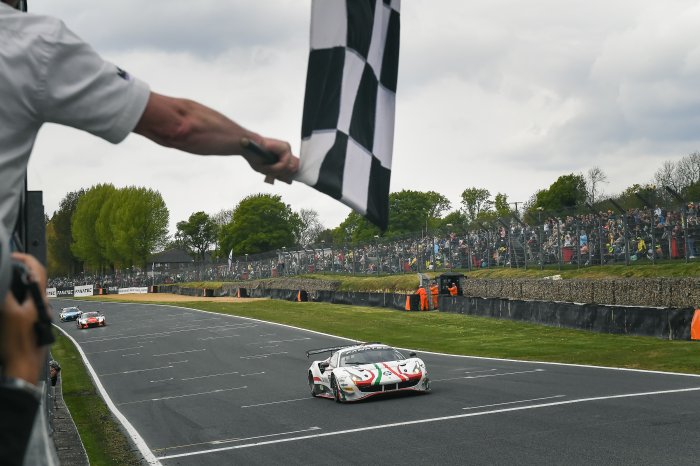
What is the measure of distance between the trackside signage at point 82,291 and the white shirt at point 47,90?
5262 inches

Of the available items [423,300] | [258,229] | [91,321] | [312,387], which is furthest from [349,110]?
[258,229]

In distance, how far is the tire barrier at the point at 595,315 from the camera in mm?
26047

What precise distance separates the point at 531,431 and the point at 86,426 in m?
9.13

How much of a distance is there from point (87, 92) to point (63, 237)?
19018cm

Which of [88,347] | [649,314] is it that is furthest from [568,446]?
[88,347]

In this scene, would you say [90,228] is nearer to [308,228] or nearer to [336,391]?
[308,228]

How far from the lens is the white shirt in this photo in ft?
6.24

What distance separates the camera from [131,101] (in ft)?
6.63

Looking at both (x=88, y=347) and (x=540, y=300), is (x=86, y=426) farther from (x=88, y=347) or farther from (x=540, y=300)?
(x=88, y=347)

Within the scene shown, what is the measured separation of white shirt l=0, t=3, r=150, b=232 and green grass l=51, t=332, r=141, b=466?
40.7 ft

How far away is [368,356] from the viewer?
67.7 feet

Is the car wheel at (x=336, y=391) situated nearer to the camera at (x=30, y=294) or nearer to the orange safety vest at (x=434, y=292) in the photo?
the camera at (x=30, y=294)

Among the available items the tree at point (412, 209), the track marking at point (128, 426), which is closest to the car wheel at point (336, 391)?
the track marking at point (128, 426)

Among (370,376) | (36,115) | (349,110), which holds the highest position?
(349,110)
